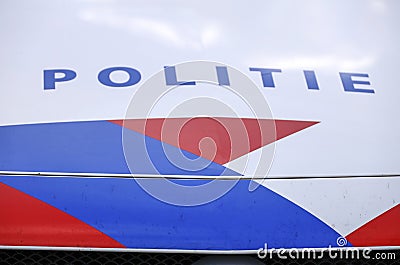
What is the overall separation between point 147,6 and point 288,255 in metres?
1.14

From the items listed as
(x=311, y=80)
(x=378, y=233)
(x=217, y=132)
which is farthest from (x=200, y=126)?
(x=378, y=233)

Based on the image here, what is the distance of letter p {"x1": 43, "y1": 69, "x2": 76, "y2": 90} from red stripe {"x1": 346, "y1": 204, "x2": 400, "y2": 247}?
112cm

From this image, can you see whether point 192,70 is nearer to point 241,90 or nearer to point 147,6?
point 241,90

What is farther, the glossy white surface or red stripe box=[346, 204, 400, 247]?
the glossy white surface

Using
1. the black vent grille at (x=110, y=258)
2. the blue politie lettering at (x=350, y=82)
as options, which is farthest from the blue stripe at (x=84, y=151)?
the blue politie lettering at (x=350, y=82)

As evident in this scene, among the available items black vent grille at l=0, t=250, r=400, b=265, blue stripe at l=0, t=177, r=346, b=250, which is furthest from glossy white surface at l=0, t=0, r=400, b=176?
black vent grille at l=0, t=250, r=400, b=265

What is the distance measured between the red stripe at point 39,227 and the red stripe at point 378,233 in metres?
0.76

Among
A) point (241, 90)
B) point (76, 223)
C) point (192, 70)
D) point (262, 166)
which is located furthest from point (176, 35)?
point (76, 223)

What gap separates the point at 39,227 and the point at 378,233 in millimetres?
1080

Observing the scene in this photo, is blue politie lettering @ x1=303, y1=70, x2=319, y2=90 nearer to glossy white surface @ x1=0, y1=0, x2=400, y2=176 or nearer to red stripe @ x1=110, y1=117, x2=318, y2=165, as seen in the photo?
glossy white surface @ x1=0, y1=0, x2=400, y2=176

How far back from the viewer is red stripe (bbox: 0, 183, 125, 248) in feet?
6.36

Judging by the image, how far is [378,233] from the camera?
2.00 meters

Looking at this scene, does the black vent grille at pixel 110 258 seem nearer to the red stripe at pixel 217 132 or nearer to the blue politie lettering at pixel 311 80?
the red stripe at pixel 217 132

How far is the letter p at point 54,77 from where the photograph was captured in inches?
88.1
